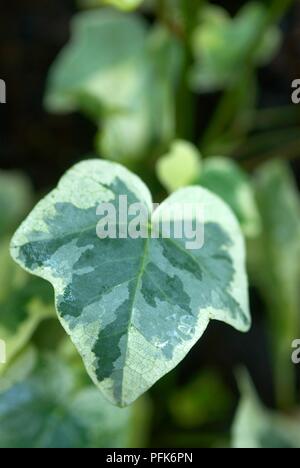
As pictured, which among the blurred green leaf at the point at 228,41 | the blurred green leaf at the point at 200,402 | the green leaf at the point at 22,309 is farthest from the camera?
the blurred green leaf at the point at 200,402

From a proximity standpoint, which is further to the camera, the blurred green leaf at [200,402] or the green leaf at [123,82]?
the blurred green leaf at [200,402]

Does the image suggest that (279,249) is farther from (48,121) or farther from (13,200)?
(48,121)

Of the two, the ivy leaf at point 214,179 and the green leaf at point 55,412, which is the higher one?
the ivy leaf at point 214,179

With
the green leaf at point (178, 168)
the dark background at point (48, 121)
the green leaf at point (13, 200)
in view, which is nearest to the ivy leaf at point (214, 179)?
the green leaf at point (178, 168)

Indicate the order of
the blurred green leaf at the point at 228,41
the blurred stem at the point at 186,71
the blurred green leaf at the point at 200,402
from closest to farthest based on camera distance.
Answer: the blurred stem at the point at 186,71
the blurred green leaf at the point at 228,41
the blurred green leaf at the point at 200,402

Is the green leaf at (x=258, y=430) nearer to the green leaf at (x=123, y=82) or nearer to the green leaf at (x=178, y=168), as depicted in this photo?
the green leaf at (x=178, y=168)

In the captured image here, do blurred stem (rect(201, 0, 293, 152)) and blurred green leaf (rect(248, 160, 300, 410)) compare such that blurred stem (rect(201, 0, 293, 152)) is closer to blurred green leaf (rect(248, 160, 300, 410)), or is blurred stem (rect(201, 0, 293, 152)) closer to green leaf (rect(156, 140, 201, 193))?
blurred green leaf (rect(248, 160, 300, 410))
